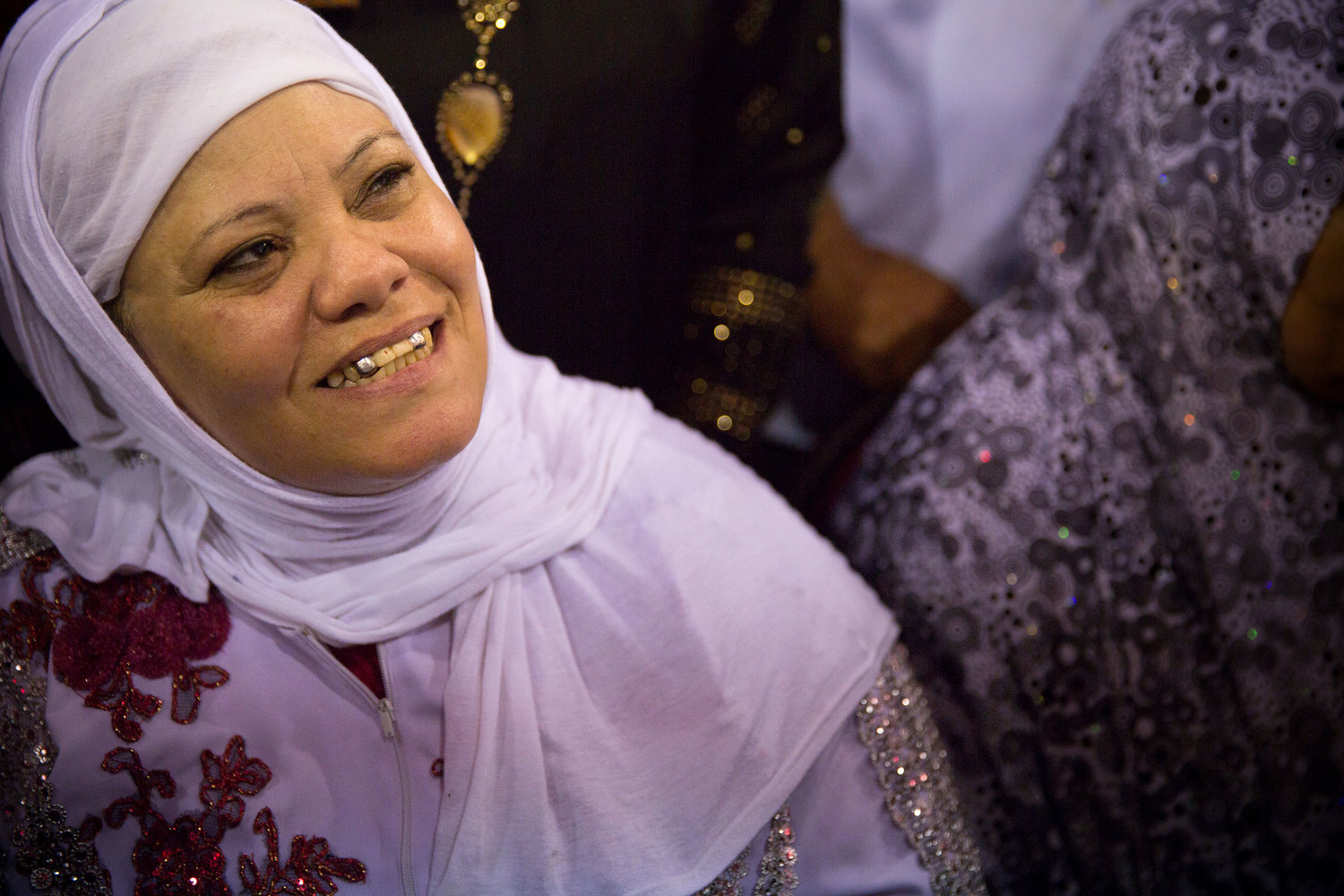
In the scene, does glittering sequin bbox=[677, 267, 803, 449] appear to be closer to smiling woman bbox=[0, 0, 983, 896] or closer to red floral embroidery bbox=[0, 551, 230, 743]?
smiling woman bbox=[0, 0, 983, 896]

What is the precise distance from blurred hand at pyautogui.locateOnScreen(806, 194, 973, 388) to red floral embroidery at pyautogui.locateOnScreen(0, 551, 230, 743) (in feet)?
2.83

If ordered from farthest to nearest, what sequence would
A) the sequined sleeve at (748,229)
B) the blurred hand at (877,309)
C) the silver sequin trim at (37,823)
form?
the blurred hand at (877,309)
the sequined sleeve at (748,229)
the silver sequin trim at (37,823)

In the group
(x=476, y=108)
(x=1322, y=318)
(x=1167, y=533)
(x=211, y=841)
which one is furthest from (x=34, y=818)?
(x=1322, y=318)

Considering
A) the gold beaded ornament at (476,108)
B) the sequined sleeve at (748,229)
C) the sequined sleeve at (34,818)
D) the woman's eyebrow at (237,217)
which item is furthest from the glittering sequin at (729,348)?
the sequined sleeve at (34,818)

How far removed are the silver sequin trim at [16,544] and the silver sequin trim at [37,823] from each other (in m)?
0.10

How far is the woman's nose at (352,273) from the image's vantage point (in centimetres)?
66

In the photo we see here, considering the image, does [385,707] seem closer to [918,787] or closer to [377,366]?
[377,366]

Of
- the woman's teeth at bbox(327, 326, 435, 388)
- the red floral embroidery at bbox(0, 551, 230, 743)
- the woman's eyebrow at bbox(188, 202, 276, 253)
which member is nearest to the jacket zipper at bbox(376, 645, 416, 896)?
the red floral embroidery at bbox(0, 551, 230, 743)

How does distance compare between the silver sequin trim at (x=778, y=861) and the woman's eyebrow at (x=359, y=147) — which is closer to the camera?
the woman's eyebrow at (x=359, y=147)

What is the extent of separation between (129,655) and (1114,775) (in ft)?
2.97

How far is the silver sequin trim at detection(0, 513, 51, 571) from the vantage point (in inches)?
31.5

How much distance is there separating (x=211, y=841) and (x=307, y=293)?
1.36 feet

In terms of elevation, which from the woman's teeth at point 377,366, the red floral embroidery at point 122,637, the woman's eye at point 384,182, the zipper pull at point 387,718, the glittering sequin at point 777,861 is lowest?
the glittering sequin at point 777,861

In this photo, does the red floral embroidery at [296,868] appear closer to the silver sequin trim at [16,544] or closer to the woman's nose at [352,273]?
the silver sequin trim at [16,544]
